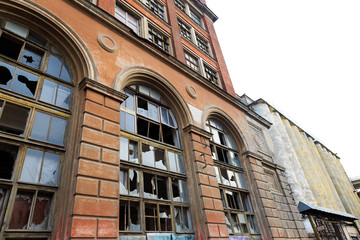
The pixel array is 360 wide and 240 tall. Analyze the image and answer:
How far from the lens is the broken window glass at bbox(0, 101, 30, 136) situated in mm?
5094

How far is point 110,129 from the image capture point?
21.1 feet

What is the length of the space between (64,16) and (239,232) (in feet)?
34.4

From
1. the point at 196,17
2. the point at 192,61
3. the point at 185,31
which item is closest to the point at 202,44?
the point at 185,31

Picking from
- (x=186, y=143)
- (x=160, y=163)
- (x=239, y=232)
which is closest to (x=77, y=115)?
(x=160, y=163)

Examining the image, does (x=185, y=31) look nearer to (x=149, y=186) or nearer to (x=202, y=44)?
(x=202, y=44)

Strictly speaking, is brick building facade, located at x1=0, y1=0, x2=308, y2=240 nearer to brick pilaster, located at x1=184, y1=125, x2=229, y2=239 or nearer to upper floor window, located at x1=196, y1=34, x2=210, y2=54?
brick pilaster, located at x1=184, y1=125, x2=229, y2=239

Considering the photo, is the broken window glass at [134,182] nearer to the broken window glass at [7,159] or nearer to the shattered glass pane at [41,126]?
the shattered glass pane at [41,126]

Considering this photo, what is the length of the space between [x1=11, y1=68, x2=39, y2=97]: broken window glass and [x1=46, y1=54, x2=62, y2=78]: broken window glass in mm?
553

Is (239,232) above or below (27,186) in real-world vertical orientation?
below

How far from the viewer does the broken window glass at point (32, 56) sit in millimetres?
6279

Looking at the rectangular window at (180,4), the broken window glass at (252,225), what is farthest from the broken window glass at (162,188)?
the rectangular window at (180,4)

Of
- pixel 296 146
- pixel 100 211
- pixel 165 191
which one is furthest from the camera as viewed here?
pixel 296 146

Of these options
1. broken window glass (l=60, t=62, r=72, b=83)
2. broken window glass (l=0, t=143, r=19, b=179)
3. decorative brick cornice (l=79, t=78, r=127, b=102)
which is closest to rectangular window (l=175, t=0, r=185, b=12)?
broken window glass (l=60, t=62, r=72, b=83)

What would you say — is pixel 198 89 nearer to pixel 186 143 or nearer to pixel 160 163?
pixel 186 143
